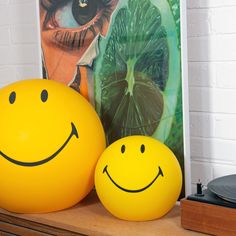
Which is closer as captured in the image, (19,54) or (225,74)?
(225,74)

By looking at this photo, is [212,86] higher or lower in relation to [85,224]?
higher

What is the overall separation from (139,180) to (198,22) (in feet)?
1.53

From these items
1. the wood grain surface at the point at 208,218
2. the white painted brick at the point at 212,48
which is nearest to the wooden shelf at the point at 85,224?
the wood grain surface at the point at 208,218

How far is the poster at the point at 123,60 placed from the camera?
4.23ft

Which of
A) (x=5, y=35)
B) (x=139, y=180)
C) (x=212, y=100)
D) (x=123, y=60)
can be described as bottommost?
(x=139, y=180)

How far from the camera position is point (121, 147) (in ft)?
3.83

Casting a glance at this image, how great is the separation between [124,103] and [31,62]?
18.1 inches

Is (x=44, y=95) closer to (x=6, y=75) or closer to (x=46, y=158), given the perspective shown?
(x=46, y=158)

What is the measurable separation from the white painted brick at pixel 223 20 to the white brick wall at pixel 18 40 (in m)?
0.62

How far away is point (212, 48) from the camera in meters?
1.28

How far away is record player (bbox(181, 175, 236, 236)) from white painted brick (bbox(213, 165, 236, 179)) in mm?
166

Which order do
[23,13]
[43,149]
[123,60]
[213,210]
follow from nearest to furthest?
[213,210] → [43,149] → [123,60] → [23,13]

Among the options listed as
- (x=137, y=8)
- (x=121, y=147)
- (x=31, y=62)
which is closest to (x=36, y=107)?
(x=121, y=147)

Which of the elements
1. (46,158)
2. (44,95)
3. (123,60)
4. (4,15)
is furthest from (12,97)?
(4,15)
